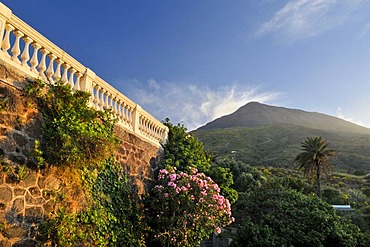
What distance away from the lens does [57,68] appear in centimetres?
540

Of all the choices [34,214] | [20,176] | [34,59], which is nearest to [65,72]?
[34,59]

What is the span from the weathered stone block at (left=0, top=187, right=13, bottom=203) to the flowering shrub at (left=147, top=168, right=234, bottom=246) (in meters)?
4.17

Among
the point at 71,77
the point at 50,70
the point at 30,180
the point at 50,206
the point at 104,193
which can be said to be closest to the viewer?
the point at 30,180

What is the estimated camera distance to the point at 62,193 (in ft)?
16.5

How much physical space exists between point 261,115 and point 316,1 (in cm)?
10629

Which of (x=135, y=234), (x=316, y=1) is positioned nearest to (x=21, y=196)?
(x=135, y=234)

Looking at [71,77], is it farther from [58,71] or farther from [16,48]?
[16,48]

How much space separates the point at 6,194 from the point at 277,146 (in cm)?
5318

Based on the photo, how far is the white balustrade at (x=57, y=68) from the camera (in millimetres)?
A: 4410

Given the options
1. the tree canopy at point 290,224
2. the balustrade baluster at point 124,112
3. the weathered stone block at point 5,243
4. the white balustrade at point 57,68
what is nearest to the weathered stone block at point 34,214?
the weathered stone block at point 5,243

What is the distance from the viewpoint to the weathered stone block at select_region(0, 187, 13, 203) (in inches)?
159

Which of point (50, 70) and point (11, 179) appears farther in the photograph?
point (50, 70)

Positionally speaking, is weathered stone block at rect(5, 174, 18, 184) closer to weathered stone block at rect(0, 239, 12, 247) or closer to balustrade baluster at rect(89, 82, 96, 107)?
weathered stone block at rect(0, 239, 12, 247)

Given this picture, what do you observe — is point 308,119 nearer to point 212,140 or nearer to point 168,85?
point 212,140
